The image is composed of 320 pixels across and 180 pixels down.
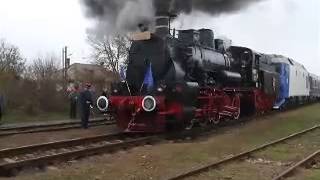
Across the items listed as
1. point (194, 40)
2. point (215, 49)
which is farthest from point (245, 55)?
point (194, 40)

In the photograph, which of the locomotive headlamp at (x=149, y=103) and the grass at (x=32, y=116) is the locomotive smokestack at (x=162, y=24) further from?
the grass at (x=32, y=116)

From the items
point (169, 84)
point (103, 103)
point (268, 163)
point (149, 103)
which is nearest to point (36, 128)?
point (103, 103)

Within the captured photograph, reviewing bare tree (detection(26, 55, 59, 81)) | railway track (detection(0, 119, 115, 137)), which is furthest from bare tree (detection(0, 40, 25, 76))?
railway track (detection(0, 119, 115, 137))

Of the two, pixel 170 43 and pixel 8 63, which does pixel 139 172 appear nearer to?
pixel 170 43

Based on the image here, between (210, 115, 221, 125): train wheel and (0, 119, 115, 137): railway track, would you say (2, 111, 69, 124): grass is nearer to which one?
(0, 119, 115, 137): railway track

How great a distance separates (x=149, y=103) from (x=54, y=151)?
3.36 meters

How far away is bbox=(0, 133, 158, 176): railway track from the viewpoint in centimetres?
915

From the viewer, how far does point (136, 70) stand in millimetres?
15711

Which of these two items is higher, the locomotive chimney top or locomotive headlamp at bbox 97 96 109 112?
the locomotive chimney top

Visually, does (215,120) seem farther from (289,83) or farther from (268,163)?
(289,83)

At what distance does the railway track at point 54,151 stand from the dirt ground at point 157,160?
0.75ft

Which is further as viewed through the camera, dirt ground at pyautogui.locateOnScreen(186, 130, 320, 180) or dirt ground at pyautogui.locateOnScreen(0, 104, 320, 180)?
dirt ground at pyautogui.locateOnScreen(186, 130, 320, 180)

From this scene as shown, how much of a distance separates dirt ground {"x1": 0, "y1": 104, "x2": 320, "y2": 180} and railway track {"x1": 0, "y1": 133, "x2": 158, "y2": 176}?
229mm

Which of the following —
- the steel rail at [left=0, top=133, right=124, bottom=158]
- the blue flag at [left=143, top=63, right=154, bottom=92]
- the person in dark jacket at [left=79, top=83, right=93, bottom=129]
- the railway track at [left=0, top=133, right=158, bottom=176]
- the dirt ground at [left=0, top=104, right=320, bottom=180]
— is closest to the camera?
the dirt ground at [left=0, top=104, right=320, bottom=180]
